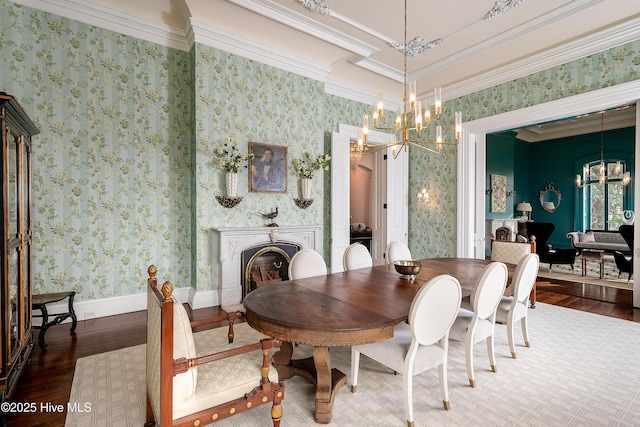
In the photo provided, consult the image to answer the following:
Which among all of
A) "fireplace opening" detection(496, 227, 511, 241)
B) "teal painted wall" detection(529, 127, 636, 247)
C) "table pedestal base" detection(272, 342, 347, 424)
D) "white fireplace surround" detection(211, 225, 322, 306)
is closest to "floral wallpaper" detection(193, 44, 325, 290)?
"white fireplace surround" detection(211, 225, 322, 306)

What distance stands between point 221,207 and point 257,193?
1.76 feet

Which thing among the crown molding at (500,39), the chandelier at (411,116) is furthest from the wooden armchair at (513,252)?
the crown molding at (500,39)

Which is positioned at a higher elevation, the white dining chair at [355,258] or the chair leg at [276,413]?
the white dining chair at [355,258]

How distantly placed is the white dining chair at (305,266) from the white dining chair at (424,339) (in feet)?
3.14

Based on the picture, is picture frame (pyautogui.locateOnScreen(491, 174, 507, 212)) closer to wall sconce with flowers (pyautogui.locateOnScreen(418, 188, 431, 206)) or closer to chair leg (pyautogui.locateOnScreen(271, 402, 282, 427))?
wall sconce with flowers (pyautogui.locateOnScreen(418, 188, 431, 206))

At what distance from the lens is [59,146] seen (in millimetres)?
3326

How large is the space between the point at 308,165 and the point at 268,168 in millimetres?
678

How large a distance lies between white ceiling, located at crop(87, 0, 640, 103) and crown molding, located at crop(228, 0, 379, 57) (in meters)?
0.01

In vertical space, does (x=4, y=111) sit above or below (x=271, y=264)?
above

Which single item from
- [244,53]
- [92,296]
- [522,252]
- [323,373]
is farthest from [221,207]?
[522,252]

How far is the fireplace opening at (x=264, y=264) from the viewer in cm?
412

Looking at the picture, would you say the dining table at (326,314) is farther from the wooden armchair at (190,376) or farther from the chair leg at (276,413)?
the chair leg at (276,413)

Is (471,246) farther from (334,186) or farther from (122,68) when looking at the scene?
(122,68)

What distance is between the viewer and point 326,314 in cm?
179
